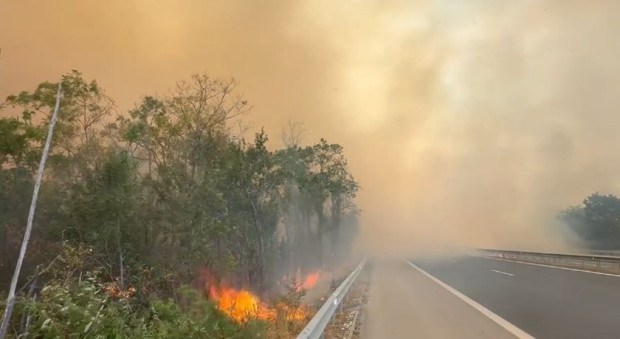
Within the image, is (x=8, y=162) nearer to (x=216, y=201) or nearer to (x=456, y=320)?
(x=216, y=201)

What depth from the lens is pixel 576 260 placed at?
2888 cm

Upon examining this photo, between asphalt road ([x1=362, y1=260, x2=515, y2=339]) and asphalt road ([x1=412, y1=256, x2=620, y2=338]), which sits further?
asphalt road ([x1=362, y1=260, x2=515, y2=339])

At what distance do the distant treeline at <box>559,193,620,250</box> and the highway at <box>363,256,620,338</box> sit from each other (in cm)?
4620

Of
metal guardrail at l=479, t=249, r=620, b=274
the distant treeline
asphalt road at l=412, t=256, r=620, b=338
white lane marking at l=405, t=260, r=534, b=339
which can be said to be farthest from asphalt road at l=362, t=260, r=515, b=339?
the distant treeline

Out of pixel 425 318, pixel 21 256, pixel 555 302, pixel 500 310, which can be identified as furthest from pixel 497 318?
pixel 21 256

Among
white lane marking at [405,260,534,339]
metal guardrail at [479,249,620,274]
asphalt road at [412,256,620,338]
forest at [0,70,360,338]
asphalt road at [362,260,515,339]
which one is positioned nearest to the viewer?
white lane marking at [405,260,534,339]

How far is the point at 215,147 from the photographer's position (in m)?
21.2

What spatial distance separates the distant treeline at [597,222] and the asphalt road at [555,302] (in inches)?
1745

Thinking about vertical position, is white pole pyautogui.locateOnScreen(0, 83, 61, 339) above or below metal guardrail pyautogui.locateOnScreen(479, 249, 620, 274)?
above

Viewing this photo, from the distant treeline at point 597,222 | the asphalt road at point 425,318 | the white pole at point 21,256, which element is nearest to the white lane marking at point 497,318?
the asphalt road at point 425,318

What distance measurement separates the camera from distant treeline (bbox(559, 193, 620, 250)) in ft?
193

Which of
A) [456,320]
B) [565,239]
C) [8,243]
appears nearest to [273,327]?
[456,320]

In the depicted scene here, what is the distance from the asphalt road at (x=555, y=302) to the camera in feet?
29.6

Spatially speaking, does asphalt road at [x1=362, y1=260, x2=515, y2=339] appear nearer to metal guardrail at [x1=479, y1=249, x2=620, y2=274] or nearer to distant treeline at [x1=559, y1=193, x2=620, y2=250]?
metal guardrail at [x1=479, y1=249, x2=620, y2=274]
